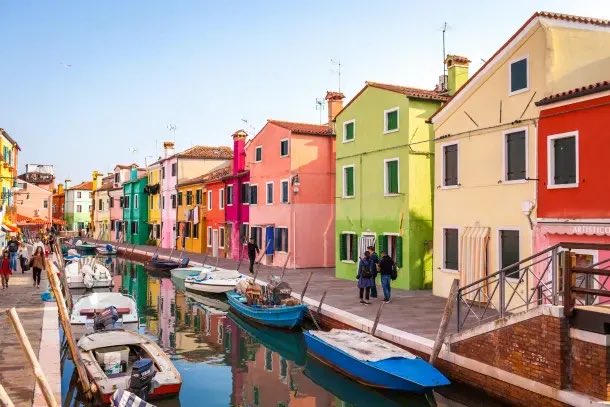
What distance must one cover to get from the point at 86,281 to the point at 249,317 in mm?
13198

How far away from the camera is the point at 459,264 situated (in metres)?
18.6

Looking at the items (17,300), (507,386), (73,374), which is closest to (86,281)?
(17,300)

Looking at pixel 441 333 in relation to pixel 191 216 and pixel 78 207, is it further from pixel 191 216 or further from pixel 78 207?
pixel 78 207

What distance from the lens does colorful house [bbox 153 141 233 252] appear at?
48875 millimetres

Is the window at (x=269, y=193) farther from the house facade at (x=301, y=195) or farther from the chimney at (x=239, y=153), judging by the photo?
the chimney at (x=239, y=153)

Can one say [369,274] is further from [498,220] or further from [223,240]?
[223,240]

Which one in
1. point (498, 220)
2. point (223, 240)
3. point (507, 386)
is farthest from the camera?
point (223, 240)

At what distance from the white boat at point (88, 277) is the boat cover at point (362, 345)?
1821cm

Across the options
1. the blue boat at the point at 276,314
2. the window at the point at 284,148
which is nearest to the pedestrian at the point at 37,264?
the blue boat at the point at 276,314

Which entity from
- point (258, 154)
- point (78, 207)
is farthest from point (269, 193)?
point (78, 207)

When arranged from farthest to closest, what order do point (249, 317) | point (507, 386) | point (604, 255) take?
point (249, 317), point (604, 255), point (507, 386)

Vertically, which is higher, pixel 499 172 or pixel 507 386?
pixel 499 172

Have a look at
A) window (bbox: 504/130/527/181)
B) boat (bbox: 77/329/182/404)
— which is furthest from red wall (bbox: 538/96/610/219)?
boat (bbox: 77/329/182/404)

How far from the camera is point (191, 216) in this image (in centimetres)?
4591
